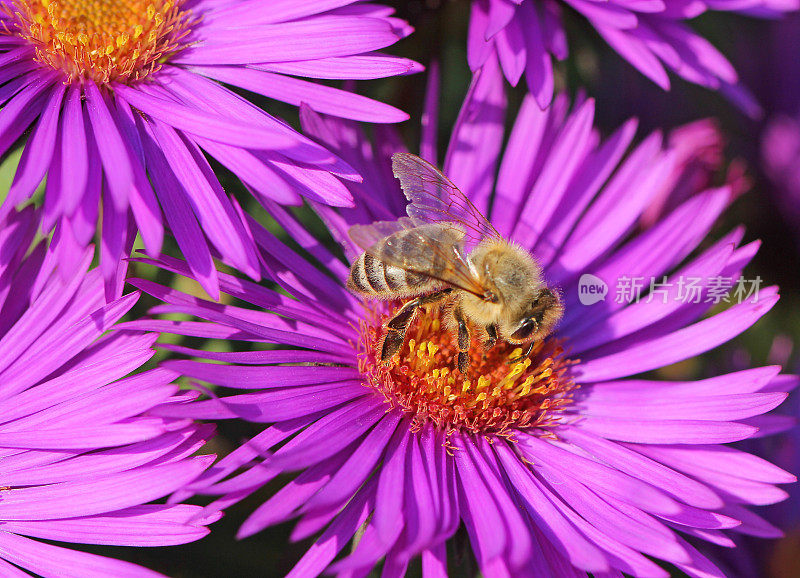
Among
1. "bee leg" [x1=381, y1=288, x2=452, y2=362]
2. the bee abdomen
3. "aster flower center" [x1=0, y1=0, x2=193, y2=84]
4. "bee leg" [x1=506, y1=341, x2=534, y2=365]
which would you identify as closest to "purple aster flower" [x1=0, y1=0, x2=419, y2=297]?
"aster flower center" [x1=0, y1=0, x2=193, y2=84]

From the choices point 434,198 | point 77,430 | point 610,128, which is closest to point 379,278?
point 434,198

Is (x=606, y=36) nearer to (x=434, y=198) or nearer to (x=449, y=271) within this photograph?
(x=434, y=198)

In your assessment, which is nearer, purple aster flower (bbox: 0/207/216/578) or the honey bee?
purple aster flower (bbox: 0/207/216/578)

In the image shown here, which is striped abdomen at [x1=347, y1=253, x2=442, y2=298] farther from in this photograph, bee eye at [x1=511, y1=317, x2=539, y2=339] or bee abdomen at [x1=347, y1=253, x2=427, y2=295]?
bee eye at [x1=511, y1=317, x2=539, y2=339]

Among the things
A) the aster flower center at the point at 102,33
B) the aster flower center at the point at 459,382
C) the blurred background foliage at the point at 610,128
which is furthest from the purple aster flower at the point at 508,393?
the aster flower center at the point at 102,33

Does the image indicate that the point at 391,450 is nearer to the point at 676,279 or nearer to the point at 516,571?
the point at 516,571

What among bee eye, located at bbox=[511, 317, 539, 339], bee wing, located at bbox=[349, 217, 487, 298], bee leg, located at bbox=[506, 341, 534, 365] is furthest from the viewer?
bee leg, located at bbox=[506, 341, 534, 365]

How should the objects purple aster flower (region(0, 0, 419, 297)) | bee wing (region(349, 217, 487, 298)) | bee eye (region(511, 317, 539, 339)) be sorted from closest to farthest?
purple aster flower (region(0, 0, 419, 297)) < bee wing (region(349, 217, 487, 298)) < bee eye (region(511, 317, 539, 339))

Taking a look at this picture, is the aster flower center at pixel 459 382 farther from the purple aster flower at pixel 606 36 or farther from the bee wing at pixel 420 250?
the purple aster flower at pixel 606 36
